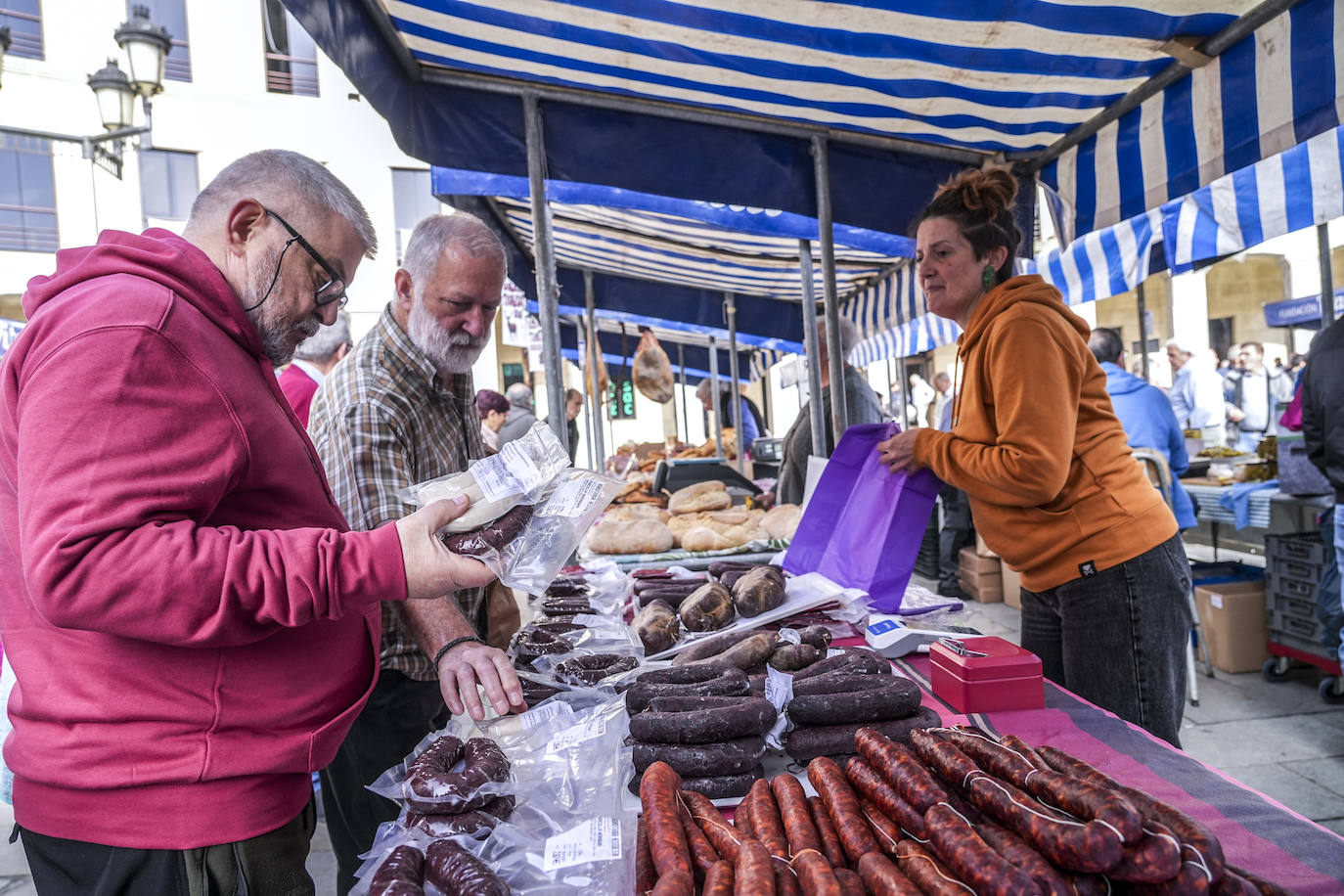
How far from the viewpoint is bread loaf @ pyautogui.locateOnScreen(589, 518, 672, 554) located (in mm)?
4617

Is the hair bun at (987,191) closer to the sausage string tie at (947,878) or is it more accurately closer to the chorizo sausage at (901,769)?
the chorizo sausage at (901,769)

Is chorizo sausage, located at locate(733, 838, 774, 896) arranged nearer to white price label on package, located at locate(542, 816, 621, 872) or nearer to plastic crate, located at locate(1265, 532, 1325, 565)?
white price label on package, located at locate(542, 816, 621, 872)

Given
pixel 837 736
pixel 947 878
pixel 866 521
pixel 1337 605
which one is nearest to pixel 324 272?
pixel 837 736

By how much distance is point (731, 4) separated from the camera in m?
3.27

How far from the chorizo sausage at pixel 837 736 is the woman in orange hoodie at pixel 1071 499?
3.52ft

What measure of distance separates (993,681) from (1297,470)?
17.4 feet

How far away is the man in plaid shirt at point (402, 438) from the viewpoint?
2.37 m

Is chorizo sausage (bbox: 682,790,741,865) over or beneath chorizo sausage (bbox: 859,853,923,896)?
beneath

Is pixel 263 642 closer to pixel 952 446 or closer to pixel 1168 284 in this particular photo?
pixel 952 446

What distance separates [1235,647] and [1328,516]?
1.23 meters

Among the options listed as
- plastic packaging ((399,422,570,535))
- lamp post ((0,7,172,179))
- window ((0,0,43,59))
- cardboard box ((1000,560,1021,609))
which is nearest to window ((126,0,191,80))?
window ((0,0,43,59))

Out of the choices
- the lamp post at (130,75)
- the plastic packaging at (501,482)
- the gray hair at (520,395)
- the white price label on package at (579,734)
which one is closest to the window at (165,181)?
the lamp post at (130,75)

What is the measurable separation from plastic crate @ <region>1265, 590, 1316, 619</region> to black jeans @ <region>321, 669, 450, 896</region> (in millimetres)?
5961

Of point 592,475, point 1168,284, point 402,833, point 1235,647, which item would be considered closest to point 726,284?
point 1235,647
